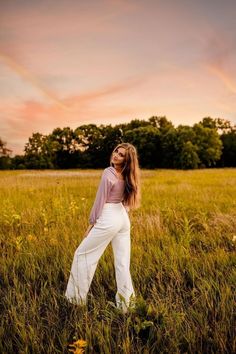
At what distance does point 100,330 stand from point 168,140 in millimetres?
58779

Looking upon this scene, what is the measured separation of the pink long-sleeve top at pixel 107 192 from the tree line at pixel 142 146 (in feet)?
171

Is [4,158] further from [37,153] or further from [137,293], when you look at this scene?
[137,293]

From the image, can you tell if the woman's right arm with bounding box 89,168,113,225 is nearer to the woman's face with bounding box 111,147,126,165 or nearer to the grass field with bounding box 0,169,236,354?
the woman's face with bounding box 111,147,126,165

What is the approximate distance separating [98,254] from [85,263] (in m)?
0.16

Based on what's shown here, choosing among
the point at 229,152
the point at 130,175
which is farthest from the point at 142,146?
the point at 130,175

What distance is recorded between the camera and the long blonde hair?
10.5ft

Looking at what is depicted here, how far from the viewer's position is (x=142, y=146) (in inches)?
2468

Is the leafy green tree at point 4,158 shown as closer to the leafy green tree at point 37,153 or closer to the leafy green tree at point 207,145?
the leafy green tree at point 37,153

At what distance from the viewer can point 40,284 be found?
3631 millimetres

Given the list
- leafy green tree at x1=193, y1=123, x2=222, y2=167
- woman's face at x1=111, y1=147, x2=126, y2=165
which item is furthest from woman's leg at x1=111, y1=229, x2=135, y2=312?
leafy green tree at x1=193, y1=123, x2=222, y2=167

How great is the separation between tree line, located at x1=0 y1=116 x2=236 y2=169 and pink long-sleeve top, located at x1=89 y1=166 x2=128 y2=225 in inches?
2056

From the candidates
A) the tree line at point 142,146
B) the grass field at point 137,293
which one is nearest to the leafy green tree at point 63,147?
the tree line at point 142,146

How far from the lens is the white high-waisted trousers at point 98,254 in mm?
3053

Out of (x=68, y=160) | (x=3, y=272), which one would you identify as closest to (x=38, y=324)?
(x=3, y=272)
